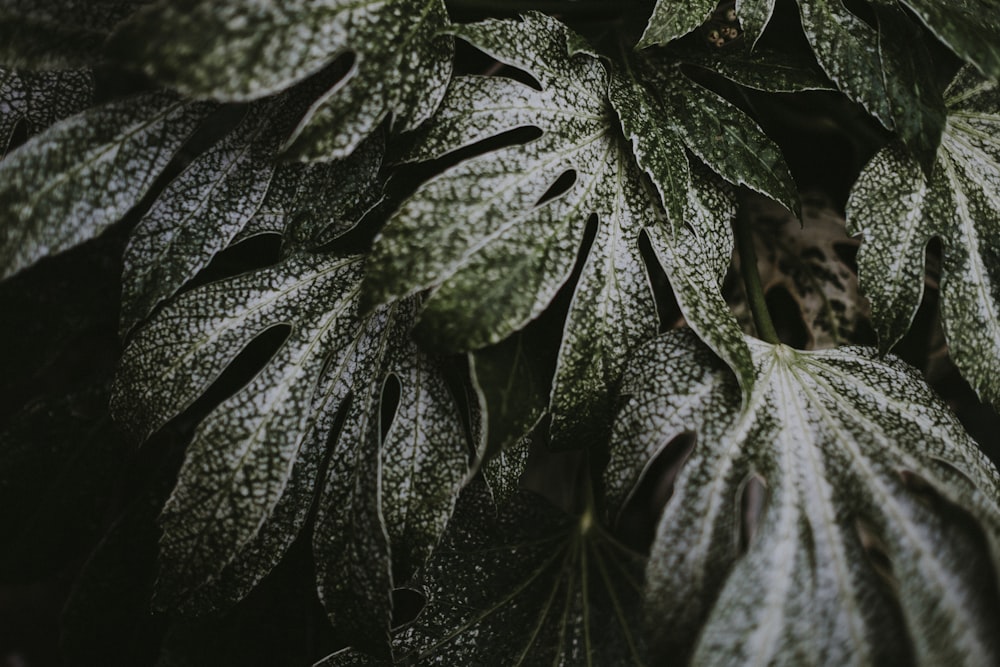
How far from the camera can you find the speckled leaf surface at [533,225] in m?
0.46

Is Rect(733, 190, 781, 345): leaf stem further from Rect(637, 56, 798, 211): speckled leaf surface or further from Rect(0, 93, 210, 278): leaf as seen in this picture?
Rect(0, 93, 210, 278): leaf

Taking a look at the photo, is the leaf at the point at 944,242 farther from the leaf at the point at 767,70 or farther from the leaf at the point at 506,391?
the leaf at the point at 506,391

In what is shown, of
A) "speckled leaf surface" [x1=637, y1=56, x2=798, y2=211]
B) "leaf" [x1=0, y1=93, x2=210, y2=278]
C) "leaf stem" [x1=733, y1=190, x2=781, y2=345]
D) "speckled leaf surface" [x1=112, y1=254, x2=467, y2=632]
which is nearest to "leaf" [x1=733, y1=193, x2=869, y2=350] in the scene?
"leaf stem" [x1=733, y1=190, x2=781, y2=345]

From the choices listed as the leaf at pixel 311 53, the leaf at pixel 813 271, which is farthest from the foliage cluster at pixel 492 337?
the leaf at pixel 813 271

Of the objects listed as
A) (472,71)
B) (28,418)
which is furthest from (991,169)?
(28,418)

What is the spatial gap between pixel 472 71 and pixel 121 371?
1.47 ft

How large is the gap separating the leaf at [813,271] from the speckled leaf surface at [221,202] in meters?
0.48

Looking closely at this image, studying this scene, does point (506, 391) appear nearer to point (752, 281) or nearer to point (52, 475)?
point (752, 281)

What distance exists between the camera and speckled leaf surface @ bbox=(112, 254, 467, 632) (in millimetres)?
531

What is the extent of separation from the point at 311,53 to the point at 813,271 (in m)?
0.64

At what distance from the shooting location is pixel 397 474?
1.78 ft

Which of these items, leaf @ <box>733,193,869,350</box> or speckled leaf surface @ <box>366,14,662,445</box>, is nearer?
speckled leaf surface @ <box>366,14,662,445</box>

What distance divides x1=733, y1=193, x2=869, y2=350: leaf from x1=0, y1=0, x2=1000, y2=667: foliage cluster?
0.19 meters

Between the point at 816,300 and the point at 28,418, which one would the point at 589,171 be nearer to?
the point at 816,300
